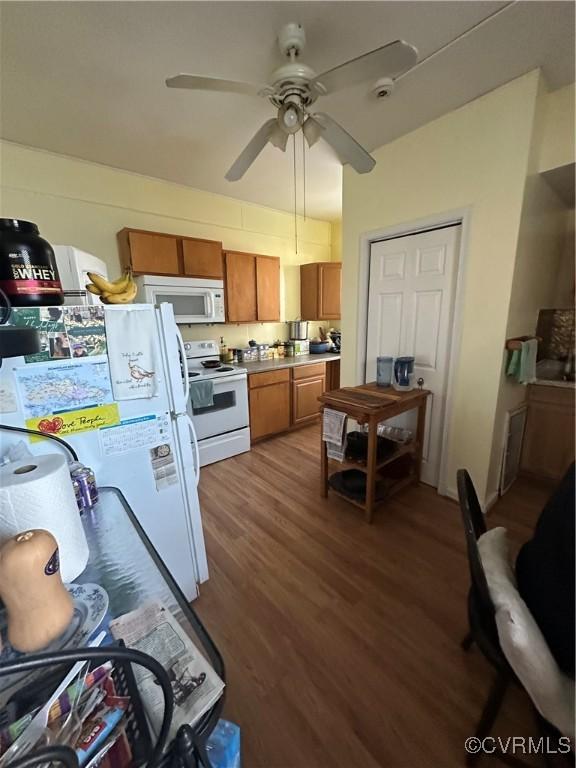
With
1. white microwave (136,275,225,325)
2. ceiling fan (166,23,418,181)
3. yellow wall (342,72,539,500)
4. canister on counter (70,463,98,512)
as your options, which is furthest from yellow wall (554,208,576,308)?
canister on counter (70,463,98,512)

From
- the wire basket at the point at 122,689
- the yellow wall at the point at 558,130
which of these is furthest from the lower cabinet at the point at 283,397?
Result: the wire basket at the point at 122,689

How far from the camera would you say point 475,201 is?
6.37 feet

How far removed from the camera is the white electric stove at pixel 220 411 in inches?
112

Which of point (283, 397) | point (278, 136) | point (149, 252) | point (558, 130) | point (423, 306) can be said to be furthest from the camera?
point (283, 397)

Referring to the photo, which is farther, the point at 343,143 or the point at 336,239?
the point at 336,239

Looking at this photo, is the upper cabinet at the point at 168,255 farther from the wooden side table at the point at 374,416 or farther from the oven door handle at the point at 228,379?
the wooden side table at the point at 374,416

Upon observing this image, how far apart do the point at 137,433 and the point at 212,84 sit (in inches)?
60.1

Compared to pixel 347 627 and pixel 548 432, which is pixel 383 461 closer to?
pixel 347 627

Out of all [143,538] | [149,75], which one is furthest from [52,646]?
[149,75]

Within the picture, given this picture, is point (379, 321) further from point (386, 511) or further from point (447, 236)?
point (386, 511)

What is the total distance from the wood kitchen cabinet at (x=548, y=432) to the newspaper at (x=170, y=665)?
281 centimetres

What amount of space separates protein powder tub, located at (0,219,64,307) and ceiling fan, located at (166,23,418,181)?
861 mm

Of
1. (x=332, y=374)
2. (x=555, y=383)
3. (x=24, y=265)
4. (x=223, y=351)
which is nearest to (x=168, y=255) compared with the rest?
(x=223, y=351)

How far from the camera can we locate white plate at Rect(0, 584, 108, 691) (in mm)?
555
